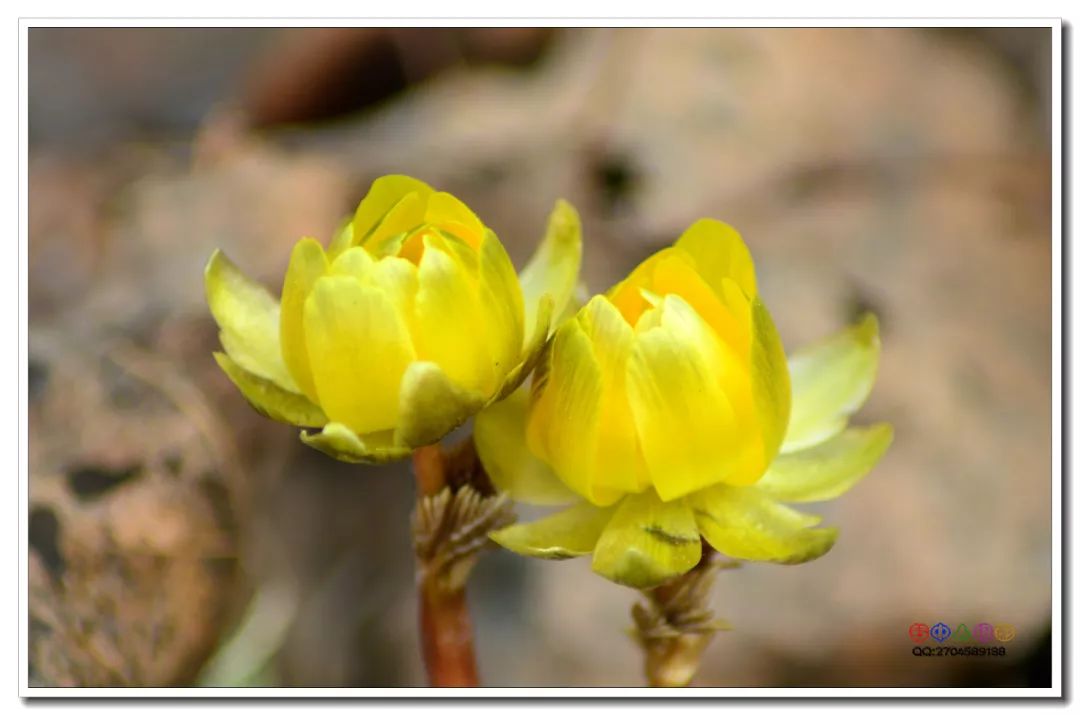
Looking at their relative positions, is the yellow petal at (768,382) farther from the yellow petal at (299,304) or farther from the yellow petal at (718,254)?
the yellow petal at (299,304)

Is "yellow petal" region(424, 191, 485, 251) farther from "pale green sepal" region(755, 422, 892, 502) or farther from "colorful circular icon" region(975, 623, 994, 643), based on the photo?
"colorful circular icon" region(975, 623, 994, 643)

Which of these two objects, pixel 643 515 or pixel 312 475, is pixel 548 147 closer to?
pixel 312 475

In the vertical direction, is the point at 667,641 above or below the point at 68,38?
below

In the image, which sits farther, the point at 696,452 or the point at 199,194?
the point at 199,194

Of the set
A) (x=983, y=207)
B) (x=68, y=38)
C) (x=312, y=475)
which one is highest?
(x=68, y=38)

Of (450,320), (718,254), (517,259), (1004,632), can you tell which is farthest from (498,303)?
(517,259)
